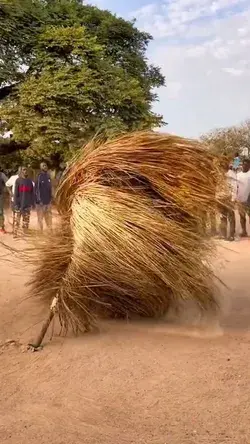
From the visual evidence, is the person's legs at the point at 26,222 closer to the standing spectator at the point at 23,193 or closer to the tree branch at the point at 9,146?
the standing spectator at the point at 23,193

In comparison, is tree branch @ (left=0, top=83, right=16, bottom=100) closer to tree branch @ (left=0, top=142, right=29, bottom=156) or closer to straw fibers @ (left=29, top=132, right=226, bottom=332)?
tree branch @ (left=0, top=142, right=29, bottom=156)

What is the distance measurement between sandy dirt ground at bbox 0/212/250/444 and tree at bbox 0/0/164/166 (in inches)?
685

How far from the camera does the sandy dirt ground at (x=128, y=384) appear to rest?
4312 mm

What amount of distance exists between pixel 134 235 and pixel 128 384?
1.50 meters

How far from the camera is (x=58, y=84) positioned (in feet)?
79.0

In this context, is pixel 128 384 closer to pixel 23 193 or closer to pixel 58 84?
pixel 23 193

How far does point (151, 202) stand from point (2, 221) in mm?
9287

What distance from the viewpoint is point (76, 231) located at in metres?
6.30

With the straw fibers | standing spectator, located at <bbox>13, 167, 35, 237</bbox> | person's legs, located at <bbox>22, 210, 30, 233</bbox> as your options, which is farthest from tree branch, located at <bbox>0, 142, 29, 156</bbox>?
the straw fibers

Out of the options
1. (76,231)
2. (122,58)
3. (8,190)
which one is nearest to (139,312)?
(76,231)

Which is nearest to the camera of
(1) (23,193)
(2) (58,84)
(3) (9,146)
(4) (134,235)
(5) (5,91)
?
(4) (134,235)

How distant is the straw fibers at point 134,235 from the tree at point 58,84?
55.8ft

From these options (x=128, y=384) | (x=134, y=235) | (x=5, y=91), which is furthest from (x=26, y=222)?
(x=5, y=91)

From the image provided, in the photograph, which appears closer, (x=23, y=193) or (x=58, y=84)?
(x=23, y=193)
